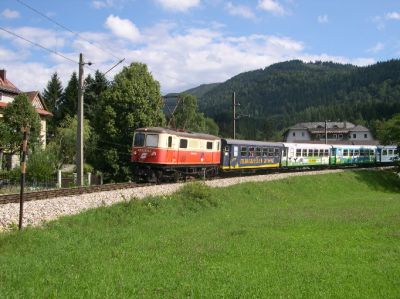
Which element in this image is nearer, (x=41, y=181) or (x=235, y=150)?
(x=41, y=181)

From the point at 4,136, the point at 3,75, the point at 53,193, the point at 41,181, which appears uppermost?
the point at 3,75

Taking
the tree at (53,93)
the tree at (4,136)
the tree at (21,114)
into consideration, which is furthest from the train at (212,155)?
the tree at (53,93)

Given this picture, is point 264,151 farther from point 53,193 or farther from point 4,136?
point 53,193

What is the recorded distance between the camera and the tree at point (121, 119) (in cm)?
3438

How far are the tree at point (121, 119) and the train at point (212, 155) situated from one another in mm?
6344

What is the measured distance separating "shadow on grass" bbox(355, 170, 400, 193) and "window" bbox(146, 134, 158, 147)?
24607 mm

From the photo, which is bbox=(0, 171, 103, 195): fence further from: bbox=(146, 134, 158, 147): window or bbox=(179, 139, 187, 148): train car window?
bbox=(179, 139, 187, 148): train car window

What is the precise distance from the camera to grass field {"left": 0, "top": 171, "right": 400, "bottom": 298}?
8.69m

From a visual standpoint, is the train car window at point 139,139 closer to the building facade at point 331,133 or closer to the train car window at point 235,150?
the train car window at point 235,150

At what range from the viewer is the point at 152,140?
2580cm

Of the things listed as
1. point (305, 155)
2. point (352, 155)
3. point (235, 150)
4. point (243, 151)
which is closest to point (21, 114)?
point (235, 150)

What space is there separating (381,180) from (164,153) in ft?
92.7

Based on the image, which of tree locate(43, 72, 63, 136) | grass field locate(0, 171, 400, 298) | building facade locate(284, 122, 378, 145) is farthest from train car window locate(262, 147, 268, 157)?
building facade locate(284, 122, 378, 145)

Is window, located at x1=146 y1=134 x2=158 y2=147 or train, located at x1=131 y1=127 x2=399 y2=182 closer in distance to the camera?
window, located at x1=146 y1=134 x2=158 y2=147
